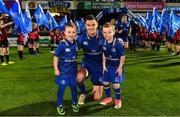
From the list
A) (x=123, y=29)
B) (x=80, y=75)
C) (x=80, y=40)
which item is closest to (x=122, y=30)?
(x=123, y=29)

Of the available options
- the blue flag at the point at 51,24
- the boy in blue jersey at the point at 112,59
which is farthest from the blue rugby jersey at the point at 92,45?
the blue flag at the point at 51,24

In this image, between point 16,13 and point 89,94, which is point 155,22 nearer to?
point 16,13

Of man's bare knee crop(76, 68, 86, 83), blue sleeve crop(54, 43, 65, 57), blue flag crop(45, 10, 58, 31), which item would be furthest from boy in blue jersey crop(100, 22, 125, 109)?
blue flag crop(45, 10, 58, 31)

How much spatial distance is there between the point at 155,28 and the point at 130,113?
67.9 feet

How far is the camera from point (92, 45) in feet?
27.5

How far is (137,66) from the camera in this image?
1595 centimetres

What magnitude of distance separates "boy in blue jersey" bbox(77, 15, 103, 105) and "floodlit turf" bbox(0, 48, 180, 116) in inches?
24.0

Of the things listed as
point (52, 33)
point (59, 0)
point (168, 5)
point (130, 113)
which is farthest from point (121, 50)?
point (168, 5)

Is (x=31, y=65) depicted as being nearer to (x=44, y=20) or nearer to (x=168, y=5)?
(x=44, y=20)

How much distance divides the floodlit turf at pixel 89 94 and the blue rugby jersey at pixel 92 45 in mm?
1063

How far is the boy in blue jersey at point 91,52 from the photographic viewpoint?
8.18 metres

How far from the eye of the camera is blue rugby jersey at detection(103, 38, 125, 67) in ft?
26.7

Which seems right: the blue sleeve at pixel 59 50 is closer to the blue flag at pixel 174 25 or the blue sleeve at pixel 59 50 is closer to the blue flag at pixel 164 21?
the blue flag at pixel 174 25

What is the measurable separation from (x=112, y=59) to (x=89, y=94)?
5.71 feet
